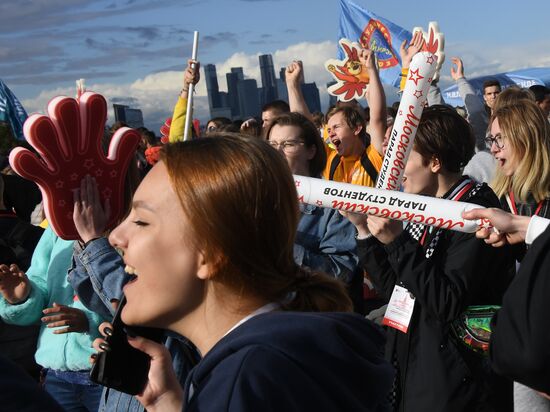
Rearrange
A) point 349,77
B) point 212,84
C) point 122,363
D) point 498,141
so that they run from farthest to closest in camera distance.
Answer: point 212,84, point 349,77, point 498,141, point 122,363

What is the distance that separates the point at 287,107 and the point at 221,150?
540 centimetres

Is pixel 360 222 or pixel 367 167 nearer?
pixel 360 222

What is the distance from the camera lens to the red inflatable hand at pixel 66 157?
8.21ft

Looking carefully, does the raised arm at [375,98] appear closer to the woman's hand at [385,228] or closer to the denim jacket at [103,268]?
the woman's hand at [385,228]

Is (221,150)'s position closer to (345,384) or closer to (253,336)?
(253,336)

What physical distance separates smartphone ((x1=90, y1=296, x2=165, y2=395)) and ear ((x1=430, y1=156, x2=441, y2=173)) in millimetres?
2043

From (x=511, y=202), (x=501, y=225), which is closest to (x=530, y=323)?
(x=501, y=225)

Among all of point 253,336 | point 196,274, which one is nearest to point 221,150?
point 196,274

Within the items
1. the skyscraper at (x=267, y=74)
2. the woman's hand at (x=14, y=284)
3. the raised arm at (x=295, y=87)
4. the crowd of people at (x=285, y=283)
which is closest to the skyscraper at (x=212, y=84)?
the skyscraper at (x=267, y=74)

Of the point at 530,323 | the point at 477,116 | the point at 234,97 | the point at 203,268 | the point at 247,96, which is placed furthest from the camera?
the point at 234,97

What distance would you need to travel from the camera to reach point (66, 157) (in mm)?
2578

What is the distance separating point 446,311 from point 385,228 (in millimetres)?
429

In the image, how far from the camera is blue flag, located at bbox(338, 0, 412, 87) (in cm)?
915

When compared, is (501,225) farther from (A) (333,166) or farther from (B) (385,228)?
(A) (333,166)
